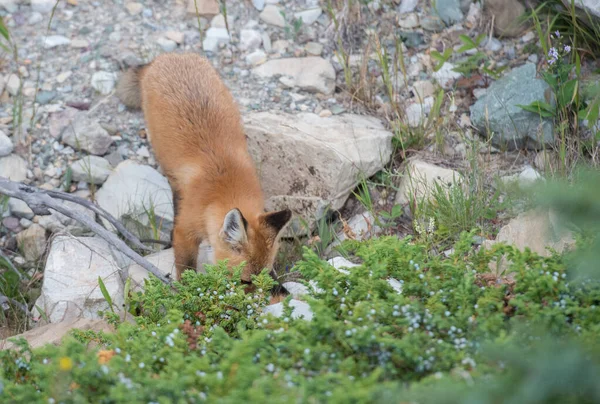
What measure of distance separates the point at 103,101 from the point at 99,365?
4.72 meters

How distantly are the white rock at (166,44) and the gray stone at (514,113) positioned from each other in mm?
3342

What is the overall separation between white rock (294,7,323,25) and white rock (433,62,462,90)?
1.56 meters

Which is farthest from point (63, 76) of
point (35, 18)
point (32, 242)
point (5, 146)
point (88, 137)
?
point (32, 242)

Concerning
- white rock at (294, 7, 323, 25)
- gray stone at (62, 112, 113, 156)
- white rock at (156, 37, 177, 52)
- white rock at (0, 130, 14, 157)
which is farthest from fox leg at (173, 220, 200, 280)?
white rock at (294, 7, 323, 25)

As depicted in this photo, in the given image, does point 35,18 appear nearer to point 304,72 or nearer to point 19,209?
point 19,209

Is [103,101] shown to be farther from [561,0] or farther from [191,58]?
[561,0]

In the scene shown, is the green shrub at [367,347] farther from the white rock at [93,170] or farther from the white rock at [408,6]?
the white rock at [408,6]

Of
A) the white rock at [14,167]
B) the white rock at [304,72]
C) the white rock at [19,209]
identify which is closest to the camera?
the white rock at [19,209]

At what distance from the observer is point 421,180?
577cm

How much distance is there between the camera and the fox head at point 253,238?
15.7ft

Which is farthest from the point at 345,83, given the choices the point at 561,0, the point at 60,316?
the point at 60,316

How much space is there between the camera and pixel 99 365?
2723mm

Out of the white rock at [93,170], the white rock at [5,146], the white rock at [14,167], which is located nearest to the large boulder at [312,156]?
the white rock at [93,170]

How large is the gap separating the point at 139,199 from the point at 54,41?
236 cm
